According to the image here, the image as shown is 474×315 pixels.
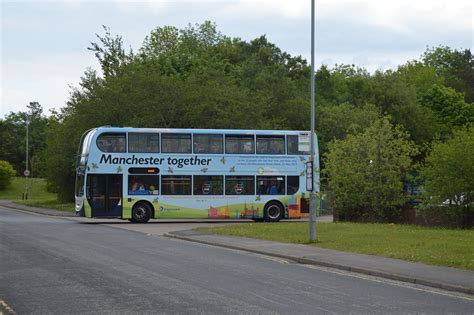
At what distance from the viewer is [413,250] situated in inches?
752

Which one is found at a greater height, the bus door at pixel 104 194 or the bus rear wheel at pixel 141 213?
the bus door at pixel 104 194

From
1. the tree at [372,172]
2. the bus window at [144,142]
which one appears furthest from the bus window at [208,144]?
the tree at [372,172]

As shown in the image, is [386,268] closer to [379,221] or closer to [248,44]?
[379,221]

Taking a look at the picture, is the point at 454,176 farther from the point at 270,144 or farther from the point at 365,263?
the point at 365,263

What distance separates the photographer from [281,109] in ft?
221

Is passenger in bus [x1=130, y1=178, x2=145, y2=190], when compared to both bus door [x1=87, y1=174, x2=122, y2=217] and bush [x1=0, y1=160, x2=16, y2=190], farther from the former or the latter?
bush [x1=0, y1=160, x2=16, y2=190]

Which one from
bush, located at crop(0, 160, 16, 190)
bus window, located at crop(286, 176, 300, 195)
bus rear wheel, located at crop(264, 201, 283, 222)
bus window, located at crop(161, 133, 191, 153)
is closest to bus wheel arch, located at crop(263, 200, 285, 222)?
bus rear wheel, located at crop(264, 201, 283, 222)

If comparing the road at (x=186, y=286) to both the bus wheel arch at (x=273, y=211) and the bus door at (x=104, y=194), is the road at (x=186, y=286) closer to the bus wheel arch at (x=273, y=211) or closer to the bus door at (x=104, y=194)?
the bus door at (x=104, y=194)

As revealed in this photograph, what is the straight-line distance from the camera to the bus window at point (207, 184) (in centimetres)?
3669

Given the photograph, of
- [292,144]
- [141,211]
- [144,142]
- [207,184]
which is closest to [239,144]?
[207,184]

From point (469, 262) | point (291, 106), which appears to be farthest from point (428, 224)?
point (291, 106)

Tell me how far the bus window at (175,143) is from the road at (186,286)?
A: 15.8 metres

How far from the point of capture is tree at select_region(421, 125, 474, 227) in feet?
90.7

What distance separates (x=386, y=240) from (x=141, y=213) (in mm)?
16793
